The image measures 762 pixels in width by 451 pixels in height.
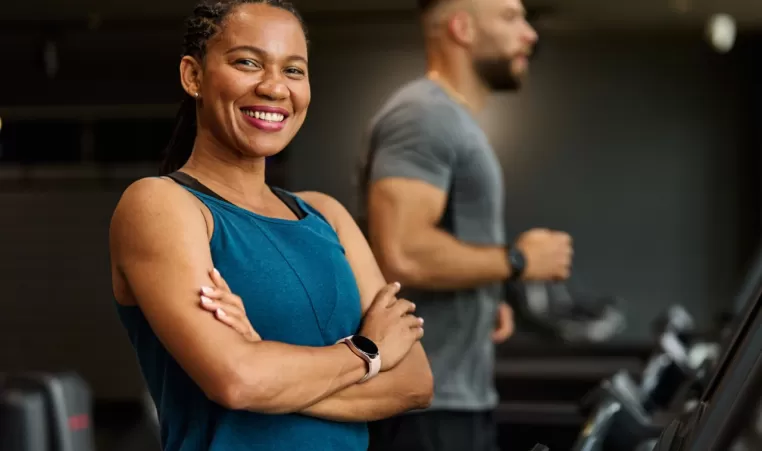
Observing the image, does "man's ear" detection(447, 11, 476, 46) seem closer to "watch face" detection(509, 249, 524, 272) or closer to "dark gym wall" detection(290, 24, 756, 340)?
"watch face" detection(509, 249, 524, 272)

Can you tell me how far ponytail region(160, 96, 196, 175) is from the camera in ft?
4.00

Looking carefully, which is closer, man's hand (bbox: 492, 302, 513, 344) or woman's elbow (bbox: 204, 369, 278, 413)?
woman's elbow (bbox: 204, 369, 278, 413)

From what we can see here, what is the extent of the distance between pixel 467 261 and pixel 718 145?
830 centimetres

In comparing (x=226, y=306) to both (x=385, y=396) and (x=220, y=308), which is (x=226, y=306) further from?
(x=385, y=396)

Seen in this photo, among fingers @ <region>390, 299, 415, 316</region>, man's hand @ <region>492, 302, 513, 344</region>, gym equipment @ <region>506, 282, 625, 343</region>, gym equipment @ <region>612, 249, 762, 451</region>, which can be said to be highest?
gym equipment @ <region>612, 249, 762, 451</region>

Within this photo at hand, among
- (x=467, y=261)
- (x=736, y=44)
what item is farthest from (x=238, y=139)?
(x=736, y=44)

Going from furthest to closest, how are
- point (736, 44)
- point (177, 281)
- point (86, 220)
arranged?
point (736, 44) < point (86, 220) < point (177, 281)

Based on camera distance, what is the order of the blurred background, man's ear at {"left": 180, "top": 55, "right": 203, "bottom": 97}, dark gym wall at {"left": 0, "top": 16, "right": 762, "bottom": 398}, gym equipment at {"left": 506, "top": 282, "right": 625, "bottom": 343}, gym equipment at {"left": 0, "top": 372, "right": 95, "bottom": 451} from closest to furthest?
man's ear at {"left": 180, "top": 55, "right": 203, "bottom": 97}, gym equipment at {"left": 0, "top": 372, "right": 95, "bottom": 451}, the blurred background, gym equipment at {"left": 506, "top": 282, "right": 625, "bottom": 343}, dark gym wall at {"left": 0, "top": 16, "right": 762, "bottom": 398}

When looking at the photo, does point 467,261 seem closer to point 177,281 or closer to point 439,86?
point 439,86

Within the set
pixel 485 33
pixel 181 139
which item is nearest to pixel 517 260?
pixel 485 33

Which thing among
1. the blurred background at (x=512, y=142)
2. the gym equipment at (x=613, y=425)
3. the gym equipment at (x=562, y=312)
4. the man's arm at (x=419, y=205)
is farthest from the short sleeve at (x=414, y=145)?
the gym equipment at (x=562, y=312)

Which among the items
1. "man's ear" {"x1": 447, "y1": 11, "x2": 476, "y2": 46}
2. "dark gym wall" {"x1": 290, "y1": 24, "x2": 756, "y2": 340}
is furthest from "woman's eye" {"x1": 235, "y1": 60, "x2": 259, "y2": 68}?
"dark gym wall" {"x1": 290, "y1": 24, "x2": 756, "y2": 340}

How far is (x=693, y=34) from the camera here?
31.4 ft

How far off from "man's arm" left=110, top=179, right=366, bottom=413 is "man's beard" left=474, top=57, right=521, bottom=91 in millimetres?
1108
